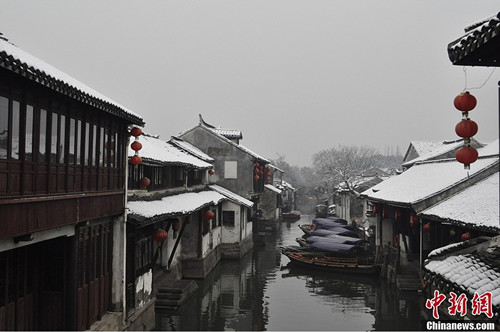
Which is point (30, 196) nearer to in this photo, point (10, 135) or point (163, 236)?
point (10, 135)

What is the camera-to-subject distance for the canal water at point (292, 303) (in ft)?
57.3

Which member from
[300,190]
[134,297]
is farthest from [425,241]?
[300,190]

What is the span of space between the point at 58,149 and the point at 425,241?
1840 cm

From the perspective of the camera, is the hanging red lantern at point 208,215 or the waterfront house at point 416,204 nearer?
the waterfront house at point 416,204

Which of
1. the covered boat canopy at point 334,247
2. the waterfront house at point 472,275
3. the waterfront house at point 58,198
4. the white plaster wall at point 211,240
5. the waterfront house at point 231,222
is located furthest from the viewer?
the waterfront house at point 231,222

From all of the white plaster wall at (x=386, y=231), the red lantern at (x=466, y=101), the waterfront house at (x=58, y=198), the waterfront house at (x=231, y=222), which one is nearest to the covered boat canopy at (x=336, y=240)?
the white plaster wall at (x=386, y=231)

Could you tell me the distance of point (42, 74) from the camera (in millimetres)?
7812

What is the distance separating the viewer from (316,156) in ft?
293

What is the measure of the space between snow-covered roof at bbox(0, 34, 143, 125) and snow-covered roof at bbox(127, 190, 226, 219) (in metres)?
4.32

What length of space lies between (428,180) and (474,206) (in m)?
7.49

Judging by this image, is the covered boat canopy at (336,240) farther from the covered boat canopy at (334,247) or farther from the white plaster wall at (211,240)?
the white plaster wall at (211,240)

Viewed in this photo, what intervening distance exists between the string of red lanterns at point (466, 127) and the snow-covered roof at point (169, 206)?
9985 millimetres

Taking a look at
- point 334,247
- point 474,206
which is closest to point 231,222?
point 334,247

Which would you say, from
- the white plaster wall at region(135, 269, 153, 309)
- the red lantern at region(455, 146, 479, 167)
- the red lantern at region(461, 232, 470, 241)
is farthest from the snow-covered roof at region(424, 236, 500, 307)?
the white plaster wall at region(135, 269, 153, 309)
